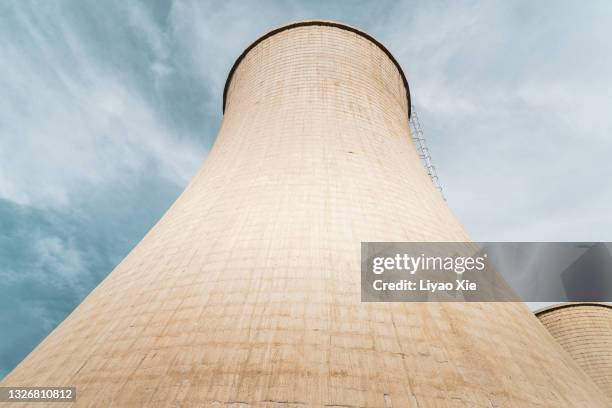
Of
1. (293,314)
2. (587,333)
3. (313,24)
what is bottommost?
(293,314)

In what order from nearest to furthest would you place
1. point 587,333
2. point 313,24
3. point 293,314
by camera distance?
point 293,314, point 313,24, point 587,333

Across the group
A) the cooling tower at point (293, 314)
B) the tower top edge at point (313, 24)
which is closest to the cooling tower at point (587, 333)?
the cooling tower at point (293, 314)

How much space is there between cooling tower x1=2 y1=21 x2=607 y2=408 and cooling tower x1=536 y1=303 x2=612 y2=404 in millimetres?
7208

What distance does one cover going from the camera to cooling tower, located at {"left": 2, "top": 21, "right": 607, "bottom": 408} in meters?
2.50

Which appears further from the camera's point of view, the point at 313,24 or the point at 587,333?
the point at 587,333

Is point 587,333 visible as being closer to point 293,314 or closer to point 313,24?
point 313,24

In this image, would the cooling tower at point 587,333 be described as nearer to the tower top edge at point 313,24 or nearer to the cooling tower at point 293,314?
the cooling tower at point 293,314

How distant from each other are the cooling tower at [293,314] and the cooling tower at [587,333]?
7.21m

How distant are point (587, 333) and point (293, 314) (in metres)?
9.84

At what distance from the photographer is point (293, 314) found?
288 cm

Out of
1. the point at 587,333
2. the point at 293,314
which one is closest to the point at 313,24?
the point at 293,314

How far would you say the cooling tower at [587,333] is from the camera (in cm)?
897

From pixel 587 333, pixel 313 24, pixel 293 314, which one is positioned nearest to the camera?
pixel 293 314

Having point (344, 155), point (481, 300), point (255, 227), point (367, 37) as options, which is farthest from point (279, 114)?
point (481, 300)
